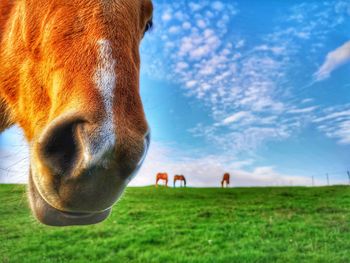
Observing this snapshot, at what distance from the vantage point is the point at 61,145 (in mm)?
2229

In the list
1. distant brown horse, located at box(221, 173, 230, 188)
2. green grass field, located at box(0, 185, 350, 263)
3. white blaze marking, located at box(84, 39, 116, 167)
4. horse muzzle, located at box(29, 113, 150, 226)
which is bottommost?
green grass field, located at box(0, 185, 350, 263)

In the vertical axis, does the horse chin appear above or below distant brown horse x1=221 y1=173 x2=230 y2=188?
below

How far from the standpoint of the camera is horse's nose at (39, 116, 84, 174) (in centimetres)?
213

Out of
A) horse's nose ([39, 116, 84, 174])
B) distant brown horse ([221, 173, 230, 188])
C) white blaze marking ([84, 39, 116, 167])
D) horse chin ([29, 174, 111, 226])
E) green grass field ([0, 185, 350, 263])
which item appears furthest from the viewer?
distant brown horse ([221, 173, 230, 188])

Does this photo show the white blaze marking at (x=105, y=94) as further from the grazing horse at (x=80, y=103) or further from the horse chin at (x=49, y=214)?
the horse chin at (x=49, y=214)

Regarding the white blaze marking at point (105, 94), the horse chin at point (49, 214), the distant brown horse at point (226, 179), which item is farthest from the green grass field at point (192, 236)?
the distant brown horse at point (226, 179)

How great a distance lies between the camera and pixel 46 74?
2.73 m

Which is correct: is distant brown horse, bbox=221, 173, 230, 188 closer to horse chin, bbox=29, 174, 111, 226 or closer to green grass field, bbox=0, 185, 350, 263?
green grass field, bbox=0, 185, 350, 263

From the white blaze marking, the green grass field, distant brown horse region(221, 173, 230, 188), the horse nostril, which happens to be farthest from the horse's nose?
distant brown horse region(221, 173, 230, 188)

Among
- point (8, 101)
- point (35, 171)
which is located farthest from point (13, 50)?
point (35, 171)

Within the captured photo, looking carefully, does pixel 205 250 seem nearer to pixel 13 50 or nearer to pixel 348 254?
pixel 348 254

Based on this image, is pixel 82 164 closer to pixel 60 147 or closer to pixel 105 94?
pixel 60 147

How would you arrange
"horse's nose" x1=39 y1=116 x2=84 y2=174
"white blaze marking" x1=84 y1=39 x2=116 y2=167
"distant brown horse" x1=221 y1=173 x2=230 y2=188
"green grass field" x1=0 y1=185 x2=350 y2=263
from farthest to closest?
"distant brown horse" x1=221 y1=173 x2=230 y2=188, "green grass field" x1=0 y1=185 x2=350 y2=263, "horse's nose" x1=39 y1=116 x2=84 y2=174, "white blaze marking" x1=84 y1=39 x2=116 y2=167

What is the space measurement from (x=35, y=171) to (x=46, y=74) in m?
0.71
